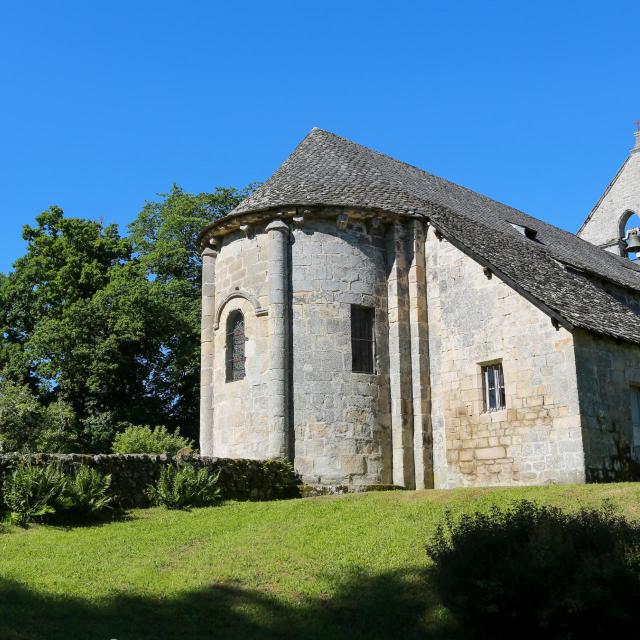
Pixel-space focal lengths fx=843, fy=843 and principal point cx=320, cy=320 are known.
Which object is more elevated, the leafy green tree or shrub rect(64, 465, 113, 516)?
the leafy green tree

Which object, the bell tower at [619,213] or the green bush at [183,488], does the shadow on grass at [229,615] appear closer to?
the green bush at [183,488]

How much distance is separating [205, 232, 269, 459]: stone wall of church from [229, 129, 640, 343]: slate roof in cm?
121

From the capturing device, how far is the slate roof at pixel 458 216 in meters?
19.8

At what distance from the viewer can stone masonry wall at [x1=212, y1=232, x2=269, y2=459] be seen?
2008 centimetres

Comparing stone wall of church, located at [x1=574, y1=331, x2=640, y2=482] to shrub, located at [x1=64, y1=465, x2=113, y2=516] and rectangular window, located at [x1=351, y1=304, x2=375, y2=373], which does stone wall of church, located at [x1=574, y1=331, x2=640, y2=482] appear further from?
shrub, located at [x1=64, y1=465, x2=113, y2=516]

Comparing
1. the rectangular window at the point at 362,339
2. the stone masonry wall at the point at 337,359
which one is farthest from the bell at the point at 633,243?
the rectangular window at the point at 362,339

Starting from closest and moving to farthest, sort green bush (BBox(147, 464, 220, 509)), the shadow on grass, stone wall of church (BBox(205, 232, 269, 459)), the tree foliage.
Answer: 1. the shadow on grass
2. green bush (BBox(147, 464, 220, 509))
3. stone wall of church (BBox(205, 232, 269, 459))
4. the tree foliage

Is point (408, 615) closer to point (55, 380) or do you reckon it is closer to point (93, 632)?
point (93, 632)

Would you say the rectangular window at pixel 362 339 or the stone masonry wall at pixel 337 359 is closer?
the stone masonry wall at pixel 337 359

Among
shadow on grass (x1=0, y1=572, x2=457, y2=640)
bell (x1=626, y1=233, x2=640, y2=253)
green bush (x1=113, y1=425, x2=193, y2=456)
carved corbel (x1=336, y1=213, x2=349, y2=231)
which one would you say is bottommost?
shadow on grass (x1=0, y1=572, x2=457, y2=640)

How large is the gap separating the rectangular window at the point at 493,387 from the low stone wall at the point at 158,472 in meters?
4.79

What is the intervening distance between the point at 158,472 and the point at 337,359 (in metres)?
5.41

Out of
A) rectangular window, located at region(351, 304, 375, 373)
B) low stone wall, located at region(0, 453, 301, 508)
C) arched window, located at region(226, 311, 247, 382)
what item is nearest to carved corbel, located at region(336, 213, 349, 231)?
rectangular window, located at region(351, 304, 375, 373)

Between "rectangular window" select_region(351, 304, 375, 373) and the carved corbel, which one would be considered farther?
the carved corbel
